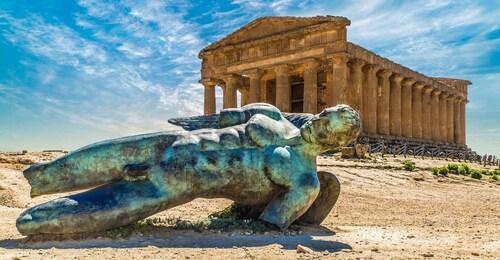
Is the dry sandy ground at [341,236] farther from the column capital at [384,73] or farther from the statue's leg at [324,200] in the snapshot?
the column capital at [384,73]

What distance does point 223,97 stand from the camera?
4550 cm

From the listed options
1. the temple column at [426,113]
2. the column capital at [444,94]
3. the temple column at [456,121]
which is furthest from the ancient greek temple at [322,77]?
the temple column at [456,121]

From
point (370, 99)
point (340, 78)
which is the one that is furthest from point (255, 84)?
point (370, 99)

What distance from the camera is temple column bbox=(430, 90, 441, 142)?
1940 inches

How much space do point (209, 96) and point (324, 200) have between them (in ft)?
128

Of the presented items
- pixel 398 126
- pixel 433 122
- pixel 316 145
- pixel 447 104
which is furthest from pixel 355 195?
pixel 447 104

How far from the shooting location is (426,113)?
48344mm

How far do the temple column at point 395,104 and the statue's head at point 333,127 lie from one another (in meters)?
36.5

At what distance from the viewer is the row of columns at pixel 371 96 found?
3697cm

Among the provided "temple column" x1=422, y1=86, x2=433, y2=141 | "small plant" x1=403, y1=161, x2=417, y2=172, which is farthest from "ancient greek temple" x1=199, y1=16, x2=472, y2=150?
"small plant" x1=403, y1=161, x2=417, y2=172

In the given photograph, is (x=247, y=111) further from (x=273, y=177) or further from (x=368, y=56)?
(x=368, y=56)

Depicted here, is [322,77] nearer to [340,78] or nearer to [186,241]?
[340,78]

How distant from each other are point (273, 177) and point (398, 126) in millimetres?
37899

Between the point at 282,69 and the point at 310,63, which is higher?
the point at 310,63
